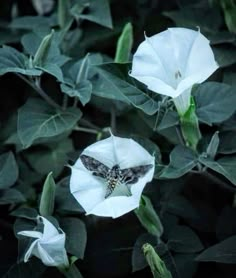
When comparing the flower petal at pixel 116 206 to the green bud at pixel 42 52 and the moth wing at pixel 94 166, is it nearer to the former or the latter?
the moth wing at pixel 94 166

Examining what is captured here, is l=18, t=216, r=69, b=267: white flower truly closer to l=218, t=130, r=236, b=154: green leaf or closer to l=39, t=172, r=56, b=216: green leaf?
l=39, t=172, r=56, b=216: green leaf

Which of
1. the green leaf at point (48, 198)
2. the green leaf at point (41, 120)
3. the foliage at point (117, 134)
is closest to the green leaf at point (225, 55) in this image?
the foliage at point (117, 134)

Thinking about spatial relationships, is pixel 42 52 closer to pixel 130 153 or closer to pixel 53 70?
pixel 53 70

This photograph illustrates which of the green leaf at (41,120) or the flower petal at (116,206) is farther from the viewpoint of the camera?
the green leaf at (41,120)

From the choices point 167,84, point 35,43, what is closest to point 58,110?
point 35,43

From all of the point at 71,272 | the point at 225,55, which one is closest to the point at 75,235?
the point at 71,272

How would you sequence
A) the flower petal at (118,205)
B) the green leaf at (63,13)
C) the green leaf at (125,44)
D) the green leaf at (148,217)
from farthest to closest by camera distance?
1. the green leaf at (63,13)
2. the green leaf at (125,44)
3. the green leaf at (148,217)
4. the flower petal at (118,205)

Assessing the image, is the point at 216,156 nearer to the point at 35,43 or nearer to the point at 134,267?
the point at 134,267

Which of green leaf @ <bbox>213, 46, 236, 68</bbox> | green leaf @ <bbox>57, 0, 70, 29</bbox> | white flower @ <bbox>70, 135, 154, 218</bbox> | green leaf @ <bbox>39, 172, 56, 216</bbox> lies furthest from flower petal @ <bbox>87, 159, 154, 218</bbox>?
green leaf @ <bbox>57, 0, 70, 29</bbox>
